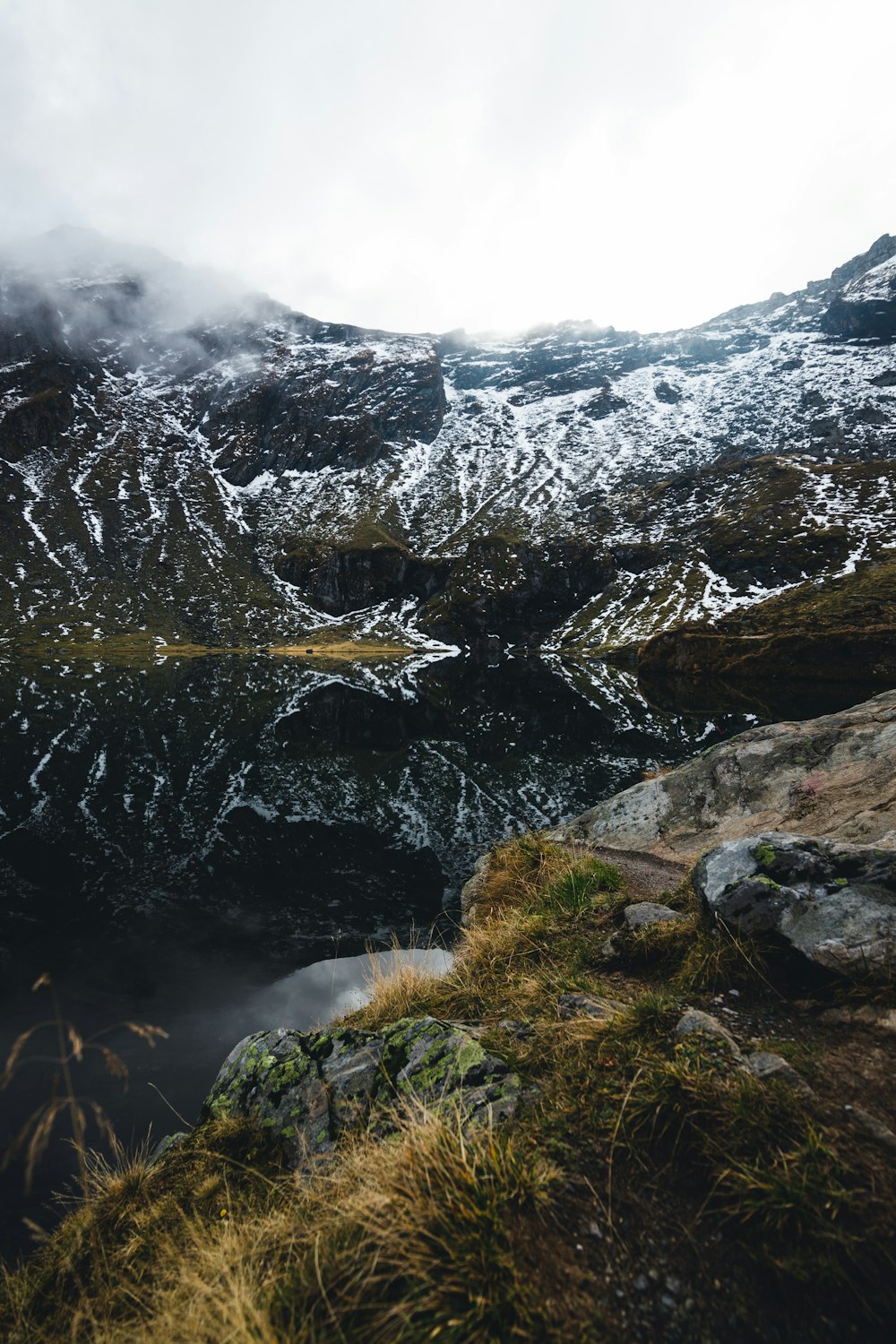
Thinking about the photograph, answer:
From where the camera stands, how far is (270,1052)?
6.36 metres

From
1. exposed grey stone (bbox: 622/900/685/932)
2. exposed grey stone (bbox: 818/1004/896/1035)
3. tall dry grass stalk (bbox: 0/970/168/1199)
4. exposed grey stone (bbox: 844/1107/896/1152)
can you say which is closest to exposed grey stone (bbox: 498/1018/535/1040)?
exposed grey stone (bbox: 622/900/685/932)

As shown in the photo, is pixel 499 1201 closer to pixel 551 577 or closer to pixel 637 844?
pixel 637 844

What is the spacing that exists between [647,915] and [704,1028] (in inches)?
119

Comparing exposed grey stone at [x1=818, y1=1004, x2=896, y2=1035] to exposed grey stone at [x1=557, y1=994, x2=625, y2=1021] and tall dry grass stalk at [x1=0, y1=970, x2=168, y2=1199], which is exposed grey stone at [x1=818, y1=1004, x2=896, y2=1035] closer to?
exposed grey stone at [x1=557, y1=994, x2=625, y2=1021]

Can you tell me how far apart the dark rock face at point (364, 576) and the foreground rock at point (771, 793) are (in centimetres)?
15840

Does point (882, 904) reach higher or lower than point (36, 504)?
lower

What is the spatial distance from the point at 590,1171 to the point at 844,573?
107453 millimetres

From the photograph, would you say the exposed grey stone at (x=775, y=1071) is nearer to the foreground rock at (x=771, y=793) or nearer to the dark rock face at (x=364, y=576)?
the foreground rock at (x=771, y=793)

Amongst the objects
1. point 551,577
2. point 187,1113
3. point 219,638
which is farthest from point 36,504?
point 187,1113

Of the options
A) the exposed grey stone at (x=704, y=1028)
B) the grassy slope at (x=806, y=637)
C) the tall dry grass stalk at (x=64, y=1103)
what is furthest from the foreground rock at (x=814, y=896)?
the grassy slope at (x=806, y=637)

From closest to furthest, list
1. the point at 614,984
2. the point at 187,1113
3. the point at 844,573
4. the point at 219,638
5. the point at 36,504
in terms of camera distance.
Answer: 1. the point at 614,984
2. the point at 187,1113
3. the point at 844,573
4. the point at 219,638
5. the point at 36,504

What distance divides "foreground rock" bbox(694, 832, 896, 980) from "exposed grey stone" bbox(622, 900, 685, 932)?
28.2 inches

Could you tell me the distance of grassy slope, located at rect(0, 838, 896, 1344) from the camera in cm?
237

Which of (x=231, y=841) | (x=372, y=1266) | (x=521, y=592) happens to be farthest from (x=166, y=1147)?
(x=521, y=592)
